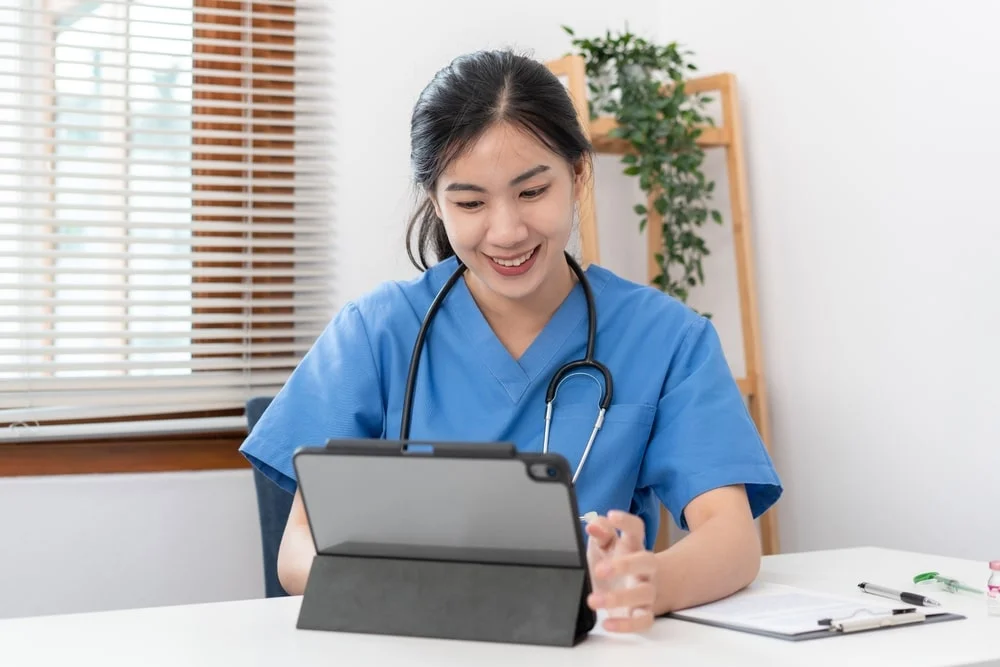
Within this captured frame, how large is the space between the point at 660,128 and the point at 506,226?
1.04 m

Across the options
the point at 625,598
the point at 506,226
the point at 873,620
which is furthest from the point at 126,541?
the point at 873,620

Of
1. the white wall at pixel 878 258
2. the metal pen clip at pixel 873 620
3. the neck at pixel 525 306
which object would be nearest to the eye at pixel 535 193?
the neck at pixel 525 306

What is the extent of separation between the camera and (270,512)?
70.7 inches

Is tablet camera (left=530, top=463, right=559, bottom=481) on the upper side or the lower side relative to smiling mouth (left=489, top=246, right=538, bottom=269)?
lower

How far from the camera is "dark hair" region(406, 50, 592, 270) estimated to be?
127cm

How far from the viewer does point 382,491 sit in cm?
88

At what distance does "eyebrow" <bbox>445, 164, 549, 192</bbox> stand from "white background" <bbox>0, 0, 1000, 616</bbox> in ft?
2.83

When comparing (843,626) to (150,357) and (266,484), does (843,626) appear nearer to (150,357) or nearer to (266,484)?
(266,484)

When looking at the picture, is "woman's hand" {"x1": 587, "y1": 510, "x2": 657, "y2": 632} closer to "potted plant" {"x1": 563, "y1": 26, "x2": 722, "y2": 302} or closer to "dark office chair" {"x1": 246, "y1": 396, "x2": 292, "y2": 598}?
"dark office chair" {"x1": 246, "y1": 396, "x2": 292, "y2": 598}

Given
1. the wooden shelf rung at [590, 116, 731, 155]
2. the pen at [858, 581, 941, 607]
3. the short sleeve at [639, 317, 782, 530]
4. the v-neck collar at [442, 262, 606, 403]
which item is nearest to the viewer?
the pen at [858, 581, 941, 607]

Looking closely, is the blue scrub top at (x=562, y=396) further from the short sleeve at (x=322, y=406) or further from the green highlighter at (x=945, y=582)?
the green highlighter at (x=945, y=582)

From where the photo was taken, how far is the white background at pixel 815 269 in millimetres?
1777

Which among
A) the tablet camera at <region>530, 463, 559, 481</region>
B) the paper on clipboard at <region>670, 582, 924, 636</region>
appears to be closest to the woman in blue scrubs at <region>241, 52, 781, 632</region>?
the paper on clipboard at <region>670, 582, 924, 636</region>

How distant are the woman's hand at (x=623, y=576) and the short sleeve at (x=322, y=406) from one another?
0.47 meters
